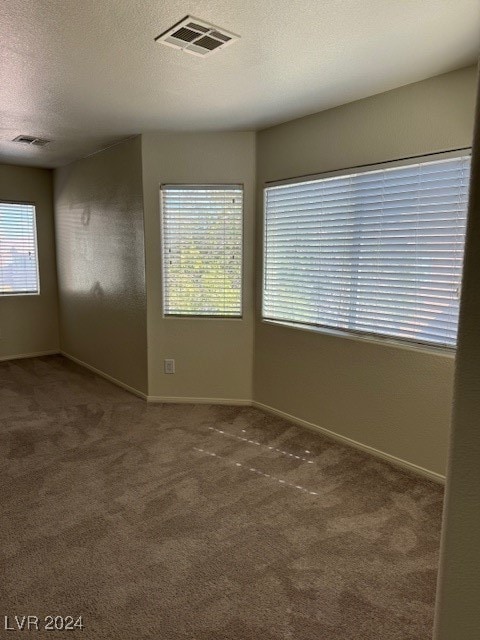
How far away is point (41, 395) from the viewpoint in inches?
171

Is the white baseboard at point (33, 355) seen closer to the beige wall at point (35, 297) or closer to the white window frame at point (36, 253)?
the beige wall at point (35, 297)

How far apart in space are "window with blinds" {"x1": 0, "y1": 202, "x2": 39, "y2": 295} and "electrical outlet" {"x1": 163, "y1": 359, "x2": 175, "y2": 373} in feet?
9.58

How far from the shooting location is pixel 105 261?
4.67m

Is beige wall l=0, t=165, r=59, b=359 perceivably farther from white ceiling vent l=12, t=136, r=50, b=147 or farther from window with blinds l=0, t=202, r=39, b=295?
white ceiling vent l=12, t=136, r=50, b=147

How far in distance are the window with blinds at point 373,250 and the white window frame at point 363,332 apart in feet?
0.07

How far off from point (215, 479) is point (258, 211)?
2.32 metres

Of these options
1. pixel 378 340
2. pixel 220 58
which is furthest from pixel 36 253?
pixel 378 340

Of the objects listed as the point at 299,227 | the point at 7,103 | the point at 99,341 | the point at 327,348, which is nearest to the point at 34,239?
the point at 99,341

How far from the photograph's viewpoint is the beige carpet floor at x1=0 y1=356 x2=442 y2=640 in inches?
66.6

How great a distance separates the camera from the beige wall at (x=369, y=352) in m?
2.58

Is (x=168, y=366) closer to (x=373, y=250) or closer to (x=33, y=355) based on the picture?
(x=373, y=250)

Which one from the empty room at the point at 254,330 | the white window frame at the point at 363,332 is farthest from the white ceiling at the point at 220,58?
the white window frame at the point at 363,332

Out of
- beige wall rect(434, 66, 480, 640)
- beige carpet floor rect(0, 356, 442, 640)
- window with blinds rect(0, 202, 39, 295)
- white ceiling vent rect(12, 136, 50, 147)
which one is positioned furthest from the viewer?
window with blinds rect(0, 202, 39, 295)

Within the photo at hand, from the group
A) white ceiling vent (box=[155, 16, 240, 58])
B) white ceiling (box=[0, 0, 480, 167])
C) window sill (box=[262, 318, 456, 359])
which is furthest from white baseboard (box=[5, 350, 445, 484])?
white ceiling vent (box=[155, 16, 240, 58])
